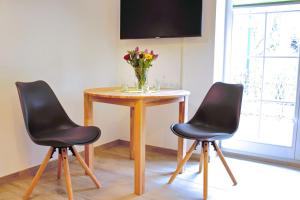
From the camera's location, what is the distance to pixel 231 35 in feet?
10.6

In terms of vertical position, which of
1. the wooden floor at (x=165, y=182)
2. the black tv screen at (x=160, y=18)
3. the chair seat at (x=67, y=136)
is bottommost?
the wooden floor at (x=165, y=182)

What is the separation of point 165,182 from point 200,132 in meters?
0.57

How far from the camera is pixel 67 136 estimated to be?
230 cm

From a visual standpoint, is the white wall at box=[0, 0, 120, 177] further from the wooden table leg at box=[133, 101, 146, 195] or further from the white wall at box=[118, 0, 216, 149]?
the wooden table leg at box=[133, 101, 146, 195]

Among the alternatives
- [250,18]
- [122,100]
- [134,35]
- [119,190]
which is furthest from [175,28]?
[119,190]

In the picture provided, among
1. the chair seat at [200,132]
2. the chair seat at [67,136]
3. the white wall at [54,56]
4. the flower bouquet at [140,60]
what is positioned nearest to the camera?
the chair seat at [67,136]

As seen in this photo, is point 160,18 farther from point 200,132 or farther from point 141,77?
point 200,132

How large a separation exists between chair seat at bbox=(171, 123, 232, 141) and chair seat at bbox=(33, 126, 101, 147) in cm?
68

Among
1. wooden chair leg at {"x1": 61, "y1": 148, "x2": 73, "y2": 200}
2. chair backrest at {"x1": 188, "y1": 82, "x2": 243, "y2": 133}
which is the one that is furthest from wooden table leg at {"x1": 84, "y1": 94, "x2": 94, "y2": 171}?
chair backrest at {"x1": 188, "y1": 82, "x2": 243, "y2": 133}

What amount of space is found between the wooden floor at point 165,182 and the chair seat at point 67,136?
47 cm

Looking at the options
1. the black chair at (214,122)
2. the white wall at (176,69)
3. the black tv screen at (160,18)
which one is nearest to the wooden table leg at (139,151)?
the black chair at (214,122)

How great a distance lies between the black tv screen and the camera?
2.99 m

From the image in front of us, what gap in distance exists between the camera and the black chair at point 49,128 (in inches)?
86.1

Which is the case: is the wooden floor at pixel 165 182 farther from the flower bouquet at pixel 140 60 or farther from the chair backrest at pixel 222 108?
the flower bouquet at pixel 140 60
